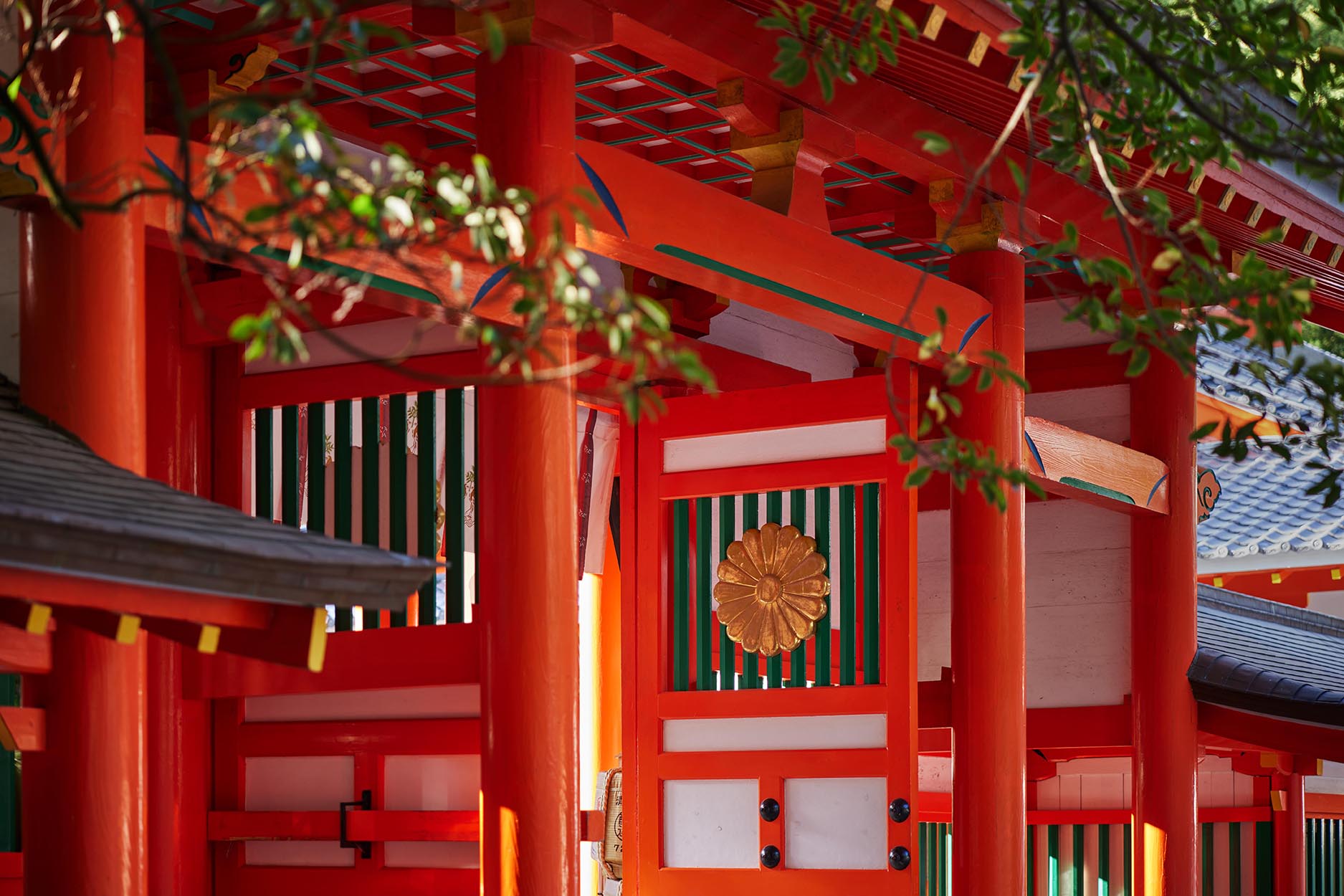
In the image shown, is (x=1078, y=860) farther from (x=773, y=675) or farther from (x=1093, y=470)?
(x=773, y=675)

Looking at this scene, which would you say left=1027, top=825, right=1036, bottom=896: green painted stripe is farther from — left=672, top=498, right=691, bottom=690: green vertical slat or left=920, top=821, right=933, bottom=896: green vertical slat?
left=672, top=498, right=691, bottom=690: green vertical slat

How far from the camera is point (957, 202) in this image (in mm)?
6199

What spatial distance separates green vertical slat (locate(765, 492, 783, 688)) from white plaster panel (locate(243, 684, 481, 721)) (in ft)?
3.54

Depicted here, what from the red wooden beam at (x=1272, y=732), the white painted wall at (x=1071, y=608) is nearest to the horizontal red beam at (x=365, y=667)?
the white painted wall at (x=1071, y=608)

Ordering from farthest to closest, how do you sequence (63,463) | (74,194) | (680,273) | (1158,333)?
(680,273) → (74,194) → (63,463) → (1158,333)

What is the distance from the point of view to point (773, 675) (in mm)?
6578

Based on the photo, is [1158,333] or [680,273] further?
[680,273]

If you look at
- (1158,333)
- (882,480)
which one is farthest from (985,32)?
(1158,333)

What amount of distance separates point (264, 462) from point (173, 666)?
0.79m

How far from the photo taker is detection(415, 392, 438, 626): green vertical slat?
6152mm

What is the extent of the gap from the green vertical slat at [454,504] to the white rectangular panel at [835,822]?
54.1 inches

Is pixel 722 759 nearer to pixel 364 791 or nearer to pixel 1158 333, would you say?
pixel 364 791

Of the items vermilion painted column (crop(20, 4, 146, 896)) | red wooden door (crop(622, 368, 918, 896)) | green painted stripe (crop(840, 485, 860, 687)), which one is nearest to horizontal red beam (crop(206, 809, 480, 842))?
red wooden door (crop(622, 368, 918, 896))

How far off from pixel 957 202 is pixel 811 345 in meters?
2.25
